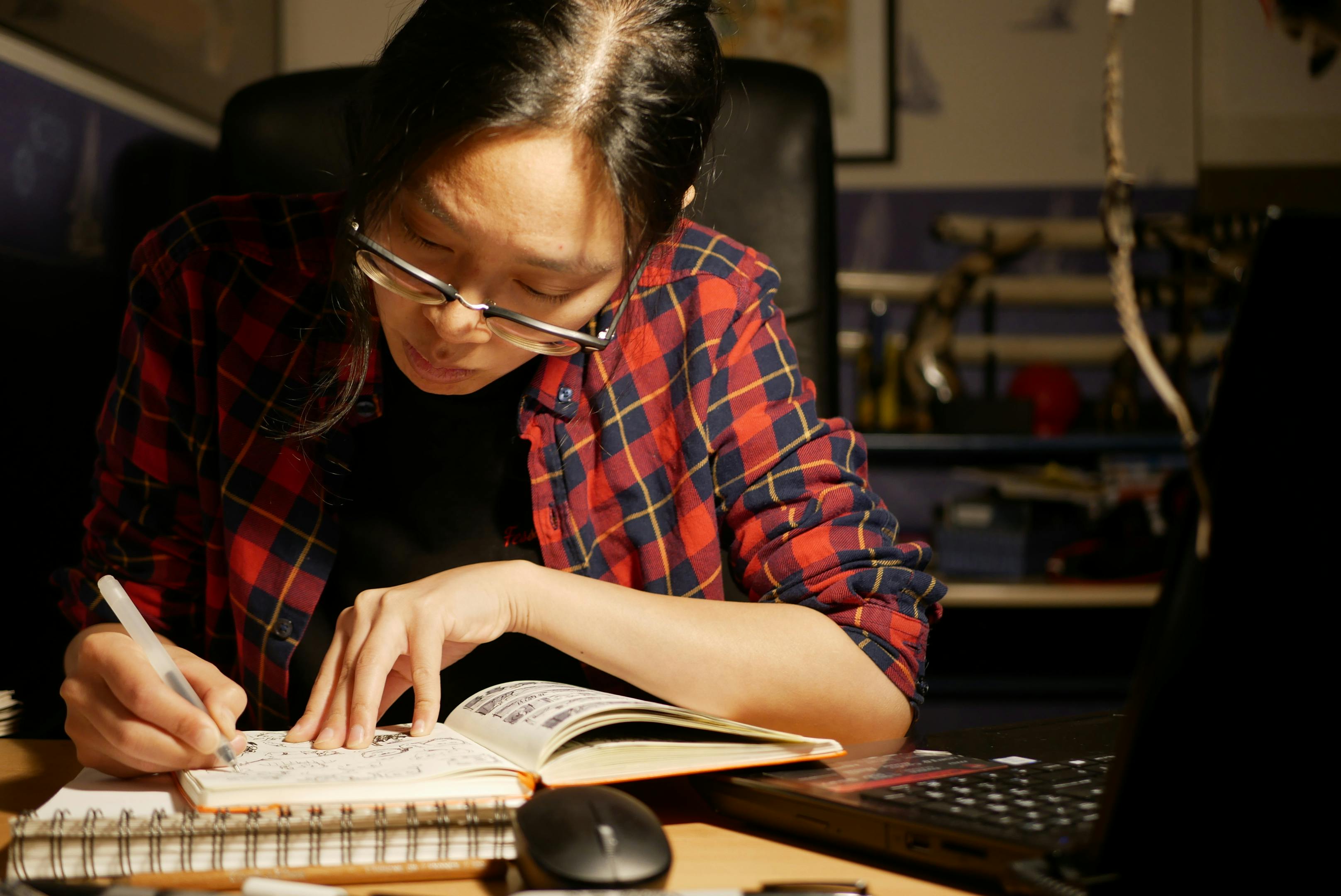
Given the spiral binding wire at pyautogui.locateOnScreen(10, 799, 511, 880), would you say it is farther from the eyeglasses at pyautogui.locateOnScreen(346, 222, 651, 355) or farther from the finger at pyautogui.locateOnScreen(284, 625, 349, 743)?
the eyeglasses at pyautogui.locateOnScreen(346, 222, 651, 355)

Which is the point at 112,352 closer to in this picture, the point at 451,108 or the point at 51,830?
the point at 451,108

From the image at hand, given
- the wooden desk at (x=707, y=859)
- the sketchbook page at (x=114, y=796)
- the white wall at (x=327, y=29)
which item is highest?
the white wall at (x=327, y=29)

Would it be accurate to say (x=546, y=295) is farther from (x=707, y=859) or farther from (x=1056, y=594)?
(x=1056, y=594)

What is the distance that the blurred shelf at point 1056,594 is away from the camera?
1.85 m

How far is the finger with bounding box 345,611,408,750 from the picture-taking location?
0.61 m

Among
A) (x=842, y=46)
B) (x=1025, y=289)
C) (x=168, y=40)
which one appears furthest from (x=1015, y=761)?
(x=842, y=46)

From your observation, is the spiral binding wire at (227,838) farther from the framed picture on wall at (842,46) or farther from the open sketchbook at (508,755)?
the framed picture on wall at (842,46)

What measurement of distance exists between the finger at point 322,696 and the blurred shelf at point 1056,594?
139cm

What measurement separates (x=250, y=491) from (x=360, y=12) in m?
1.58

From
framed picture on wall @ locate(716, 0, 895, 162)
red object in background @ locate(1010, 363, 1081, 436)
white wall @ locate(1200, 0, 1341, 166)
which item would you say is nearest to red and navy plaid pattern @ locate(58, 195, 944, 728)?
red object in background @ locate(1010, 363, 1081, 436)

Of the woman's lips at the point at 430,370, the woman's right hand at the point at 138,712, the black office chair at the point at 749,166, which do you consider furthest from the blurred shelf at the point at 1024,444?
the woman's right hand at the point at 138,712

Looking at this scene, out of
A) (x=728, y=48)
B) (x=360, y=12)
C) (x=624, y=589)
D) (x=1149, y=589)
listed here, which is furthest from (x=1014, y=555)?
(x=360, y=12)

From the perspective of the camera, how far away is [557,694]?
0.64m

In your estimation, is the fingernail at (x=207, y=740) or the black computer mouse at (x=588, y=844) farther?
the fingernail at (x=207, y=740)
